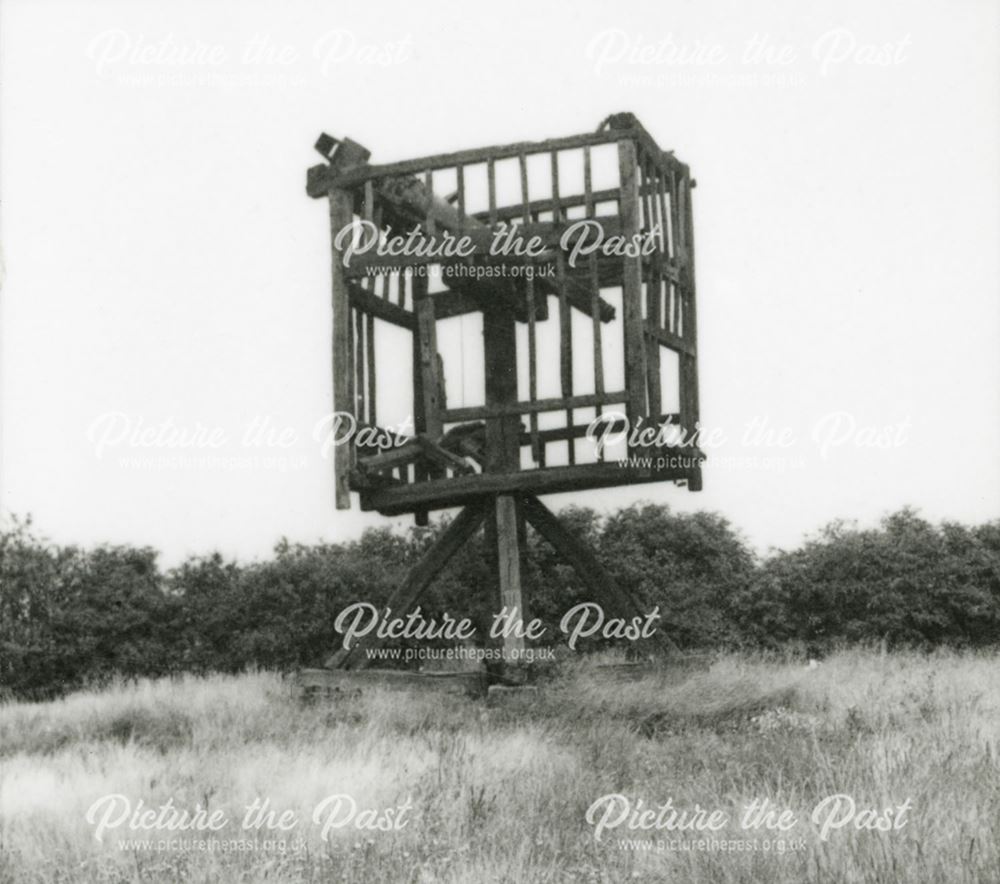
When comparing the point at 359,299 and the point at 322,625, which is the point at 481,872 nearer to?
the point at 359,299

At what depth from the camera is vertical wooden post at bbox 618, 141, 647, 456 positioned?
973 cm

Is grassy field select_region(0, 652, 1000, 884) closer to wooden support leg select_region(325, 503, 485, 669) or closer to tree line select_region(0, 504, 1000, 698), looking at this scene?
wooden support leg select_region(325, 503, 485, 669)

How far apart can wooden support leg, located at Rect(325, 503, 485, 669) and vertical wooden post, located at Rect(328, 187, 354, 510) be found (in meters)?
0.97

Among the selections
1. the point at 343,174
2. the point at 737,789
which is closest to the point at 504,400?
the point at 343,174

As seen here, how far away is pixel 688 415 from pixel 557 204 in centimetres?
239

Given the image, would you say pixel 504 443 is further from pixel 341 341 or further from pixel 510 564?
pixel 341 341

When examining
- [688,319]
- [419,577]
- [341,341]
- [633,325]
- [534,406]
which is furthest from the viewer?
[688,319]

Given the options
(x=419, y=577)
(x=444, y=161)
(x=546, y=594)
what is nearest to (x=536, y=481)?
(x=419, y=577)

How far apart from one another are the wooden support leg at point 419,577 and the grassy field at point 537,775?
19.9 inches

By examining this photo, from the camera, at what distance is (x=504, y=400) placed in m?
11.0

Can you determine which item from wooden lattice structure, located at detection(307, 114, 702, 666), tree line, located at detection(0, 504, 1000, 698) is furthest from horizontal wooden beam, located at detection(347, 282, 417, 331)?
tree line, located at detection(0, 504, 1000, 698)

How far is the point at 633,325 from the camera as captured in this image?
973cm

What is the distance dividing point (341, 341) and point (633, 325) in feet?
8.40

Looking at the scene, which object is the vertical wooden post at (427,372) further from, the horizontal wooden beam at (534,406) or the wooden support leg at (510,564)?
the wooden support leg at (510,564)
